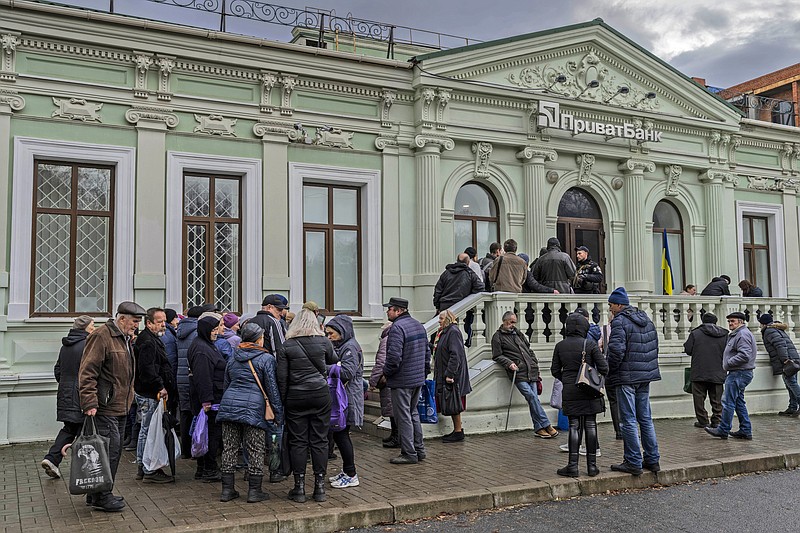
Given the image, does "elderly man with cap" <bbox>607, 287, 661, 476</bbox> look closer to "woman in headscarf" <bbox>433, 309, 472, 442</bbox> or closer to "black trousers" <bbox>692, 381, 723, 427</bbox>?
"woman in headscarf" <bbox>433, 309, 472, 442</bbox>

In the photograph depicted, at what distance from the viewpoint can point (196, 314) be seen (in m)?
8.71

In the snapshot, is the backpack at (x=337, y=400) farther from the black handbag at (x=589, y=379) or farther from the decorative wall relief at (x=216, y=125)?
the decorative wall relief at (x=216, y=125)

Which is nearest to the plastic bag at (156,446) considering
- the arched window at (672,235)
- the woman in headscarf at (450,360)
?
the woman in headscarf at (450,360)

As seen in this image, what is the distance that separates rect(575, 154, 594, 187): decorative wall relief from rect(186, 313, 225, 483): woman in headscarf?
34.0 feet

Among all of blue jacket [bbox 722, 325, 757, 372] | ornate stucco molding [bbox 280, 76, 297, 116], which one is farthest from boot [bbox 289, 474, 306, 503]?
ornate stucco molding [bbox 280, 76, 297, 116]

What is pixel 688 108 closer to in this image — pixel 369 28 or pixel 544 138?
pixel 544 138

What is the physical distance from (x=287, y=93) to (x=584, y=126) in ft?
21.3

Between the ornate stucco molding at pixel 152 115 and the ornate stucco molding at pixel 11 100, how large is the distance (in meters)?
1.59

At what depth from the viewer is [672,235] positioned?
1772 centimetres

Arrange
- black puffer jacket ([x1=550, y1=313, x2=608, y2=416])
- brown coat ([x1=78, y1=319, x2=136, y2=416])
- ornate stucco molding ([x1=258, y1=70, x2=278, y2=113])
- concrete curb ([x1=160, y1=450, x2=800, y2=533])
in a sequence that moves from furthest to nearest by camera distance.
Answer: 1. ornate stucco molding ([x1=258, y1=70, x2=278, y2=113])
2. black puffer jacket ([x1=550, y1=313, x2=608, y2=416])
3. brown coat ([x1=78, y1=319, x2=136, y2=416])
4. concrete curb ([x1=160, y1=450, x2=800, y2=533])

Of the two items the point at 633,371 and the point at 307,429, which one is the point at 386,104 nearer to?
the point at 633,371

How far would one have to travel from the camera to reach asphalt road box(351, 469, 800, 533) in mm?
6715

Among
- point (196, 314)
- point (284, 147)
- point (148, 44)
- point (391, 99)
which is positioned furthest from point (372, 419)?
point (148, 44)

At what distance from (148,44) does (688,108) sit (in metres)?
12.3
